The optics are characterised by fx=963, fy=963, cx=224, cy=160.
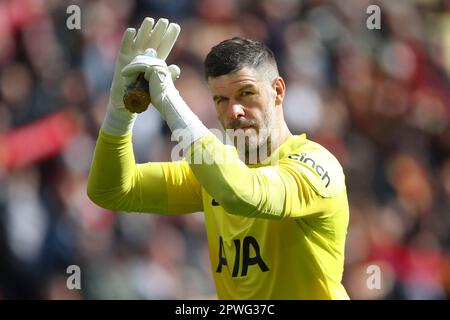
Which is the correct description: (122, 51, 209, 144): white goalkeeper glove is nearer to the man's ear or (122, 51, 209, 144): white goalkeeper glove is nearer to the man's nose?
the man's nose

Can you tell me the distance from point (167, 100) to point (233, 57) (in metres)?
0.52

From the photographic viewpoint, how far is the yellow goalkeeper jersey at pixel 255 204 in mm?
3654

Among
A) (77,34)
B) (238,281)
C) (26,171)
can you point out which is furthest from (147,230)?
(238,281)

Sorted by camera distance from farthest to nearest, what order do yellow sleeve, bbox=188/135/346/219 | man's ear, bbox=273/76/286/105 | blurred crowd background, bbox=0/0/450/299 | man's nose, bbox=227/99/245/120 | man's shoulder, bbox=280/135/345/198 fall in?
blurred crowd background, bbox=0/0/450/299
man's ear, bbox=273/76/286/105
man's nose, bbox=227/99/245/120
man's shoulder, bbox=280/135/345/198
yellow sleeve, bbox=188/135/346/219

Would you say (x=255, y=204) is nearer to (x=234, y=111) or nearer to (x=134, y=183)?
(x=234, y=111)

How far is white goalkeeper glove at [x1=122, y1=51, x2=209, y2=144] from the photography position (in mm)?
3662

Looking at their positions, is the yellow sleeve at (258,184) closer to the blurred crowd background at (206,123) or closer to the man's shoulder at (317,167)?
the man's shoulder at (317,167)

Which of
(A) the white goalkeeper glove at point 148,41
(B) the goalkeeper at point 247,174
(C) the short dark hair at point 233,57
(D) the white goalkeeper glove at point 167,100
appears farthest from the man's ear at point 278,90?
(D) the white goalkeeper glove at point 167,100

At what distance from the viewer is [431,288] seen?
25.9 ft

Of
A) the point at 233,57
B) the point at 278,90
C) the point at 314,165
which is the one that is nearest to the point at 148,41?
the point at 233,57

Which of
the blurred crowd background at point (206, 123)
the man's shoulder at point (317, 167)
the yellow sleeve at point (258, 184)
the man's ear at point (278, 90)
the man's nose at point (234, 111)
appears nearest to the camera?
the yellow sleeve at point (258, 184)

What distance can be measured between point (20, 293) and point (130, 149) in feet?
9.25

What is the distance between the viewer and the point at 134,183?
4430mm

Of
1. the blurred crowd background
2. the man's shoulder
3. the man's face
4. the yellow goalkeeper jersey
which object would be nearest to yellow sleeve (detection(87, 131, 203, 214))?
the yellow goalkeeper jersey
